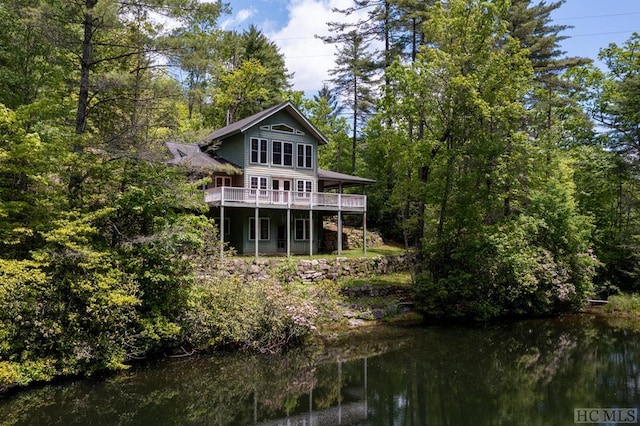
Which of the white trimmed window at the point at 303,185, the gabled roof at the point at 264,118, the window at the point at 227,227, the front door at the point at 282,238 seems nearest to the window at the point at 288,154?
the white trimmed window at the point at 303,185

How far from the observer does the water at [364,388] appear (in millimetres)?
8992

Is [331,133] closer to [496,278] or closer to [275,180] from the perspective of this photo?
A: [275,180]

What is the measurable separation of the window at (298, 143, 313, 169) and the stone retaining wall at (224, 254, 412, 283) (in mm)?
6780

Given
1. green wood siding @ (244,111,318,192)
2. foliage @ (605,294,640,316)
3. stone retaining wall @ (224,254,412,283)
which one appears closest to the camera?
stone retaining wall @ (224,254,412,283)

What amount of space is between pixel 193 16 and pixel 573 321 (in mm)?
19991

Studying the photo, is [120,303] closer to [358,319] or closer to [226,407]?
[226,407]

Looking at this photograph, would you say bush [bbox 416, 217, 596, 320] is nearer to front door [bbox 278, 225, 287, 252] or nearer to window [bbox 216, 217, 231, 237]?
front door [bbox 278, 225, 287, 252]

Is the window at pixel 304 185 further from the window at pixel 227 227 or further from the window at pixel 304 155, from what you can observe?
the window at pixel 227 227

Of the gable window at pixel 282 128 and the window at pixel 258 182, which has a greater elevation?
the gable window at pixel 282 128

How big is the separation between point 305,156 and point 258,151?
315 centimetres

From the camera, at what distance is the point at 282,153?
25.4 meters

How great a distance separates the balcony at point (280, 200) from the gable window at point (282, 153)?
3027mm

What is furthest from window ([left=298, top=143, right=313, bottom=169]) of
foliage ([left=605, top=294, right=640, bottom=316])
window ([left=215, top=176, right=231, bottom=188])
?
foliage ([left=605, top=294, right=640, bottom=316])

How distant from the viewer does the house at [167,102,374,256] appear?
→ 23.4 m
